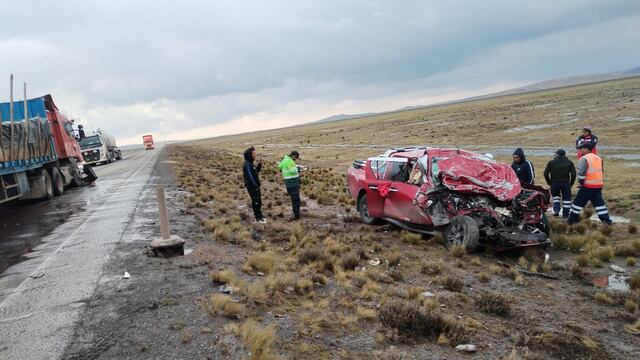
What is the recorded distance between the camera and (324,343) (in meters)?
4.96

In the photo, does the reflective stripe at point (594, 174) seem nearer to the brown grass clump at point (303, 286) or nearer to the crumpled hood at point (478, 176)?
the crumpled hood at point (478, 176)

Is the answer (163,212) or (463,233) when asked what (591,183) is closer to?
(463,233)

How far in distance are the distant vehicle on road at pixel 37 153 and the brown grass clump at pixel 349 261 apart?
11.1 m

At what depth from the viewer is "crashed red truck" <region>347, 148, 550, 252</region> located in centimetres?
848

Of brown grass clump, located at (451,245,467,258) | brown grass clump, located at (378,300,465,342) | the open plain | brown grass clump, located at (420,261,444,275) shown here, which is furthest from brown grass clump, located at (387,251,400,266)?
brown grass clump, located at (378,300,465,342)

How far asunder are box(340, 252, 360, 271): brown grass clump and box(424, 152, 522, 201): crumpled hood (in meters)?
2.23

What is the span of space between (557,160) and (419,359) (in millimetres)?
8250

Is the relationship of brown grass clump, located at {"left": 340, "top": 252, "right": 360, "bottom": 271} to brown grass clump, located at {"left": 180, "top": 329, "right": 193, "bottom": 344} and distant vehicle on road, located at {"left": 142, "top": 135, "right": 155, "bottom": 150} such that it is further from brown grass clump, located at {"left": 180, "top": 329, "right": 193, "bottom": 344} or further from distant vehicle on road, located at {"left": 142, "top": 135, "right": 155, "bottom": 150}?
distant vehicle on road, located at {"left": 142, "top": 135, "right": 155, "bottom": 150}

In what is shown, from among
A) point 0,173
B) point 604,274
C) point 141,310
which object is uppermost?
point 0,173

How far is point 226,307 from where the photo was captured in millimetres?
5414

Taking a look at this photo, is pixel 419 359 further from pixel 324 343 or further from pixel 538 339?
pixel 538 339

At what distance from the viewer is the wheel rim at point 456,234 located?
867cm

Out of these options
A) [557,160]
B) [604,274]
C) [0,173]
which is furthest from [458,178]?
[0,173]

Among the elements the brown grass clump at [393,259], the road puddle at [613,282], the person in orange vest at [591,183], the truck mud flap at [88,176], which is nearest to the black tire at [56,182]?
the truck mud flap at [88,176]
